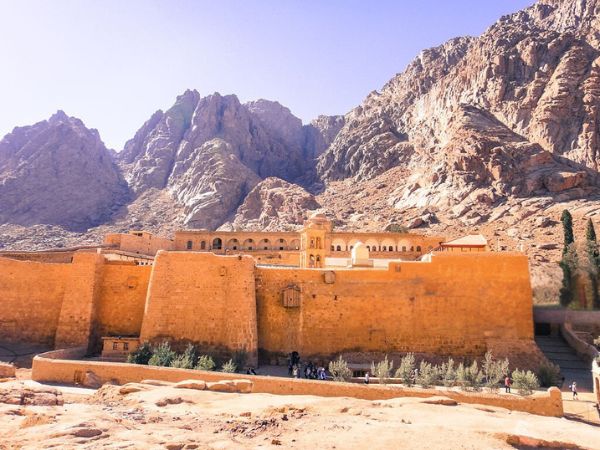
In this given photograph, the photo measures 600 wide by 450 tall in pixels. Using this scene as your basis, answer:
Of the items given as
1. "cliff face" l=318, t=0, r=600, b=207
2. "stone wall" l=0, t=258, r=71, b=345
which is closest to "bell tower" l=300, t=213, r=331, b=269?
"stone wall" l=0, t=258, r=71, b=345

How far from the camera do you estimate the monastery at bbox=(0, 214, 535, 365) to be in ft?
69.1

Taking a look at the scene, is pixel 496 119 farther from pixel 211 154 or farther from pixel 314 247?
pixel 314 247

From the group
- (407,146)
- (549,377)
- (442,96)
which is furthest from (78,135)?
(549,377)

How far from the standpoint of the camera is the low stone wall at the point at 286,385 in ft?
48.5

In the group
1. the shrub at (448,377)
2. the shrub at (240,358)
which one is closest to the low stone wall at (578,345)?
the shrub at (448,377)

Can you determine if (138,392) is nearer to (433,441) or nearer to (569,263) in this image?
(433,441)

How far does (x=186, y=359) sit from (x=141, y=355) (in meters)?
2.51

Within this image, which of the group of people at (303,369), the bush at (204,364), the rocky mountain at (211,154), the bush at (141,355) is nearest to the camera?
the bush at (204,364)

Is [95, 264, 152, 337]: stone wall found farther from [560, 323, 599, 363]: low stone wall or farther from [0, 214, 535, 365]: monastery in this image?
[560, 323, 599, 363]: low stone wall

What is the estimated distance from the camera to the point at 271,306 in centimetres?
2178

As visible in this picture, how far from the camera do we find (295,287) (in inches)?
856

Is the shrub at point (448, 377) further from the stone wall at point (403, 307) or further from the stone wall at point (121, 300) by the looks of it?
the stone wall at point (121, 300)

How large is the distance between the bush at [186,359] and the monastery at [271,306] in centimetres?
66

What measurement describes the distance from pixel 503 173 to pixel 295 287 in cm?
4632
